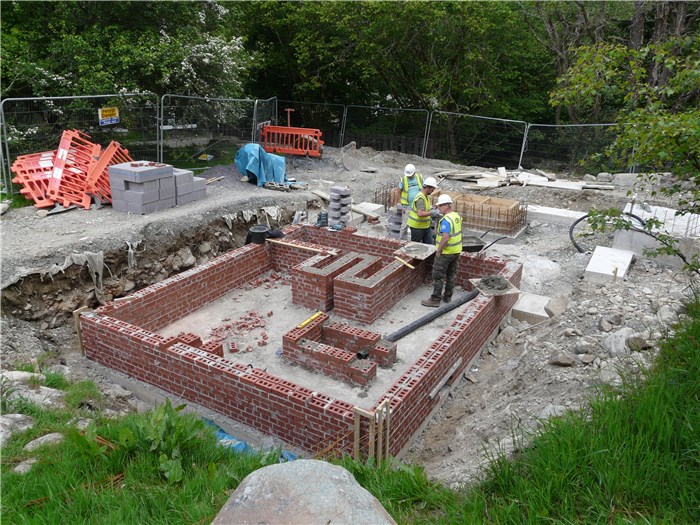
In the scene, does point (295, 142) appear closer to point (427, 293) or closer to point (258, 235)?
point (258, 235)

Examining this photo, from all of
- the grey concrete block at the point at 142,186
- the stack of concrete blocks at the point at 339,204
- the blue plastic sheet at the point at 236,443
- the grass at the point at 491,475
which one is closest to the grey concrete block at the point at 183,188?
the grey concrete block at the point at 142,186

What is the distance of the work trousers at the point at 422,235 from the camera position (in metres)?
9.96

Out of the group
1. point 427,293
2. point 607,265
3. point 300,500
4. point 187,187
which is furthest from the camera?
point 187,187

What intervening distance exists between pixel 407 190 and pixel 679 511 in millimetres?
8107

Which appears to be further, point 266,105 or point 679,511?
point 266,105

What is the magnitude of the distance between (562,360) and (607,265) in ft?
11.9

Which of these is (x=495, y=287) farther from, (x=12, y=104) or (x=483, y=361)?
(x=12, y=104)

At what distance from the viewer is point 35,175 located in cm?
1130

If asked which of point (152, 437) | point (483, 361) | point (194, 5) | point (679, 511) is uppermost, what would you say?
point (194, 5)

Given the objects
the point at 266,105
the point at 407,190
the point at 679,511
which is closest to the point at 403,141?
the point at 266,105

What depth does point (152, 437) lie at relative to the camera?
4.04 meters

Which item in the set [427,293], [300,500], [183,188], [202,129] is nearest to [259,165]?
[202,129]

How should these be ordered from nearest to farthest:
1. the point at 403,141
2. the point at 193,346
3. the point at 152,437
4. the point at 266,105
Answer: the point at 152,437 < the point at 193,346 < the point at 266,105 < the point at 403,141

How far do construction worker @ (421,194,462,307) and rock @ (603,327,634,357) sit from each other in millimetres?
2641
